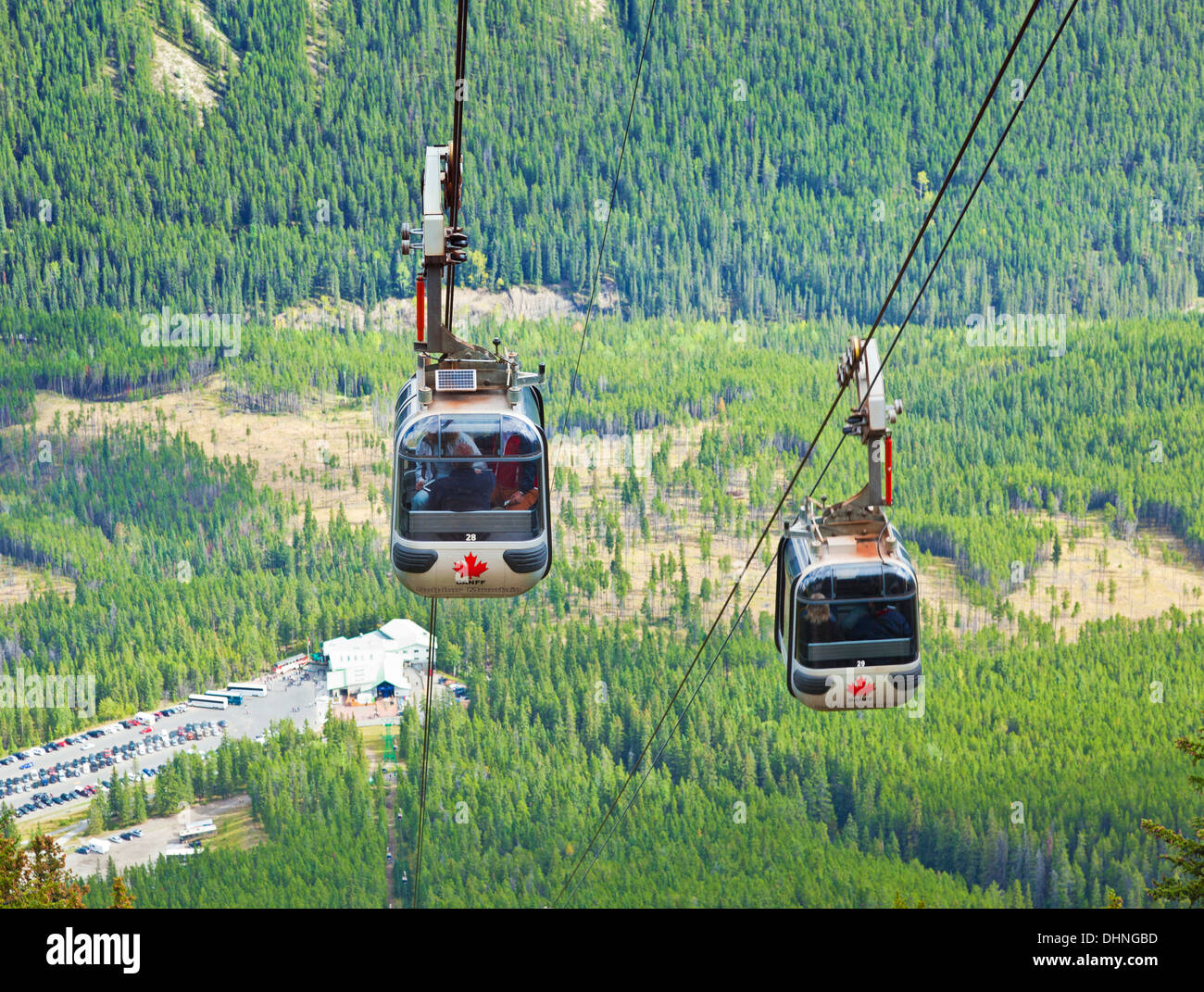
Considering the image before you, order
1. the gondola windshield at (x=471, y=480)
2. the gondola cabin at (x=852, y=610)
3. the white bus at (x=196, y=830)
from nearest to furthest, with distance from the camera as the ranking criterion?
the gondola windshield at (x=471, y=480) → the gondola cabin at (x=852, y=610) → the white bus at (x=196, y=830)

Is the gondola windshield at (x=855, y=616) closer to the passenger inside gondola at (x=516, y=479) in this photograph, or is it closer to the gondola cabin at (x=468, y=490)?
the gondola cabin at (x=468, y=490)

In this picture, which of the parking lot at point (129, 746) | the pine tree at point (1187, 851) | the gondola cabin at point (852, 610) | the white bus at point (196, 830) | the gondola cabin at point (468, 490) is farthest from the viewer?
the parking lot at point (129, 746)

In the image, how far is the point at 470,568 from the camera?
1156 inches

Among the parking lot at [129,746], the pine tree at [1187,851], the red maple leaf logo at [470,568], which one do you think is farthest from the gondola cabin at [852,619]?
the parking lot at [129,746]

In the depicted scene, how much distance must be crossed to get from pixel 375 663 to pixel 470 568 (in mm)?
156452

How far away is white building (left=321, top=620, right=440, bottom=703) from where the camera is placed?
602 feet

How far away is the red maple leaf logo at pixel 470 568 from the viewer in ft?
96.3

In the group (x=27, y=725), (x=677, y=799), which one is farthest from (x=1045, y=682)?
(x=27, y=725)

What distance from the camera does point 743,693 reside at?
170m

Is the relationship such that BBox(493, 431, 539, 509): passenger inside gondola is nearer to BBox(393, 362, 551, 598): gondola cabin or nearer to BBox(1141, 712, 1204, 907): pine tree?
BBox(393, 362, 551, 598): gondola cabin

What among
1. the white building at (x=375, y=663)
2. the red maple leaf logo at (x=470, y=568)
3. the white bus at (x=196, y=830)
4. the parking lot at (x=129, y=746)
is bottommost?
the white bus at (x=196, y=830)

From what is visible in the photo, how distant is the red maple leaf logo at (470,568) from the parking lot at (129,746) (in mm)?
139356
